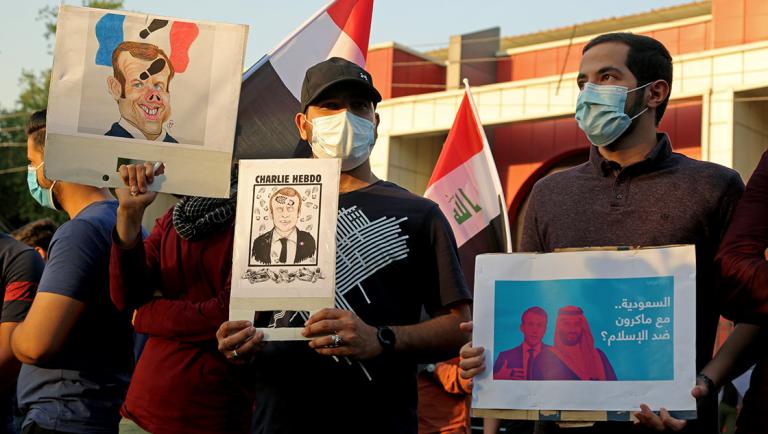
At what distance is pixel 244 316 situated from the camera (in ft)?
11.4

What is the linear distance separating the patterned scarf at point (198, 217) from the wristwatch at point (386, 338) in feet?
3.47

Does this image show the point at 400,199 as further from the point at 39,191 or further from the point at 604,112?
the point at 39,191

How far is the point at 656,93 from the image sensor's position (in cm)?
378

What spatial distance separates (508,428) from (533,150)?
15.5 metres

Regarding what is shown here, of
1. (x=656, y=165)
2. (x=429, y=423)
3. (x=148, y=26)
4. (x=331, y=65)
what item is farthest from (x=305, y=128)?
(x=429, y=423)

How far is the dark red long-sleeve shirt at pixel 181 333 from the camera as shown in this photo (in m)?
4.11

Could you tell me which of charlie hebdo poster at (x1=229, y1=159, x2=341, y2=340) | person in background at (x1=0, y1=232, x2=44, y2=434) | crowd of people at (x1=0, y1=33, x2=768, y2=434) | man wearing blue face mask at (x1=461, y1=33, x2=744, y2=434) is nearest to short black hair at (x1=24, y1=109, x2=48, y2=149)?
person in background at (x1=0, y1=232, x2=44, y2=434)

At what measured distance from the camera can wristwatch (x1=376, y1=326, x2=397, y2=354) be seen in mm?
3510

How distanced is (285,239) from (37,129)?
7.31 feet

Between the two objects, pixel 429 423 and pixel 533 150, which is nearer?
pixel 429 423

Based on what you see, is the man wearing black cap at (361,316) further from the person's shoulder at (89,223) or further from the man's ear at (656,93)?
the person's shoulder at (89,223)

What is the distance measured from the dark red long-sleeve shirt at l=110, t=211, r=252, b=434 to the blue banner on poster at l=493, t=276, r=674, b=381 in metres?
1.28

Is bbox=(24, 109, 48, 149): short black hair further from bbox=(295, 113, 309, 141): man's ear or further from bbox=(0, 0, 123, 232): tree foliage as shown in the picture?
bbox=(0, 0, 123, 232): tree foliage

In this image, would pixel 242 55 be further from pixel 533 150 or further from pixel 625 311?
pixel 533 150
